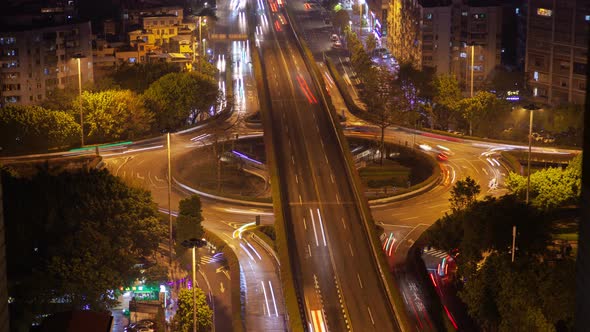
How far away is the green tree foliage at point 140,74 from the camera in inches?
3337

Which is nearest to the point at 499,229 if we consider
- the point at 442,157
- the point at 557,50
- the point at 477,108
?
the point at 442,157

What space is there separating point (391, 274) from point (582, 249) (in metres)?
31.8

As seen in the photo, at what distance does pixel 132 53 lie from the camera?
327 ft

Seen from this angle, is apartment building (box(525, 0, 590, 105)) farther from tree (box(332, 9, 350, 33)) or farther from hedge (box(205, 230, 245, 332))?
hedge (box(205, 230, 245, 332))

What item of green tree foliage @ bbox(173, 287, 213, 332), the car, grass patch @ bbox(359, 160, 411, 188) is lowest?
green tree foliage @ bbox(173, 287, 213, 332)

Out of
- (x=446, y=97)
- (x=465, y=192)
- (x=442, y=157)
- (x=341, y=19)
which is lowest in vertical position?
(x=442, y=157)

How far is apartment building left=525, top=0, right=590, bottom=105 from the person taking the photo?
279ft

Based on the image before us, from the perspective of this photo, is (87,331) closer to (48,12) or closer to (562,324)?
(562,324)

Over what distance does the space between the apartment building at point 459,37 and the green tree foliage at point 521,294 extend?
2073 inches

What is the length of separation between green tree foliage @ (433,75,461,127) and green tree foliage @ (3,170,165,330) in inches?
1522

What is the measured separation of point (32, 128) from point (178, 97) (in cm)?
1365

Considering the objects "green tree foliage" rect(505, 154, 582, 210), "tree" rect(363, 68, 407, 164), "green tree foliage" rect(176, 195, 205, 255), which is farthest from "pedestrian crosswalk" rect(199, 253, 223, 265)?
"tree" rect(363, 68, 407, 164)

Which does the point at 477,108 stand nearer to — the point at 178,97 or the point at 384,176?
the point at 384,176

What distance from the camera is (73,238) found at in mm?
43719
